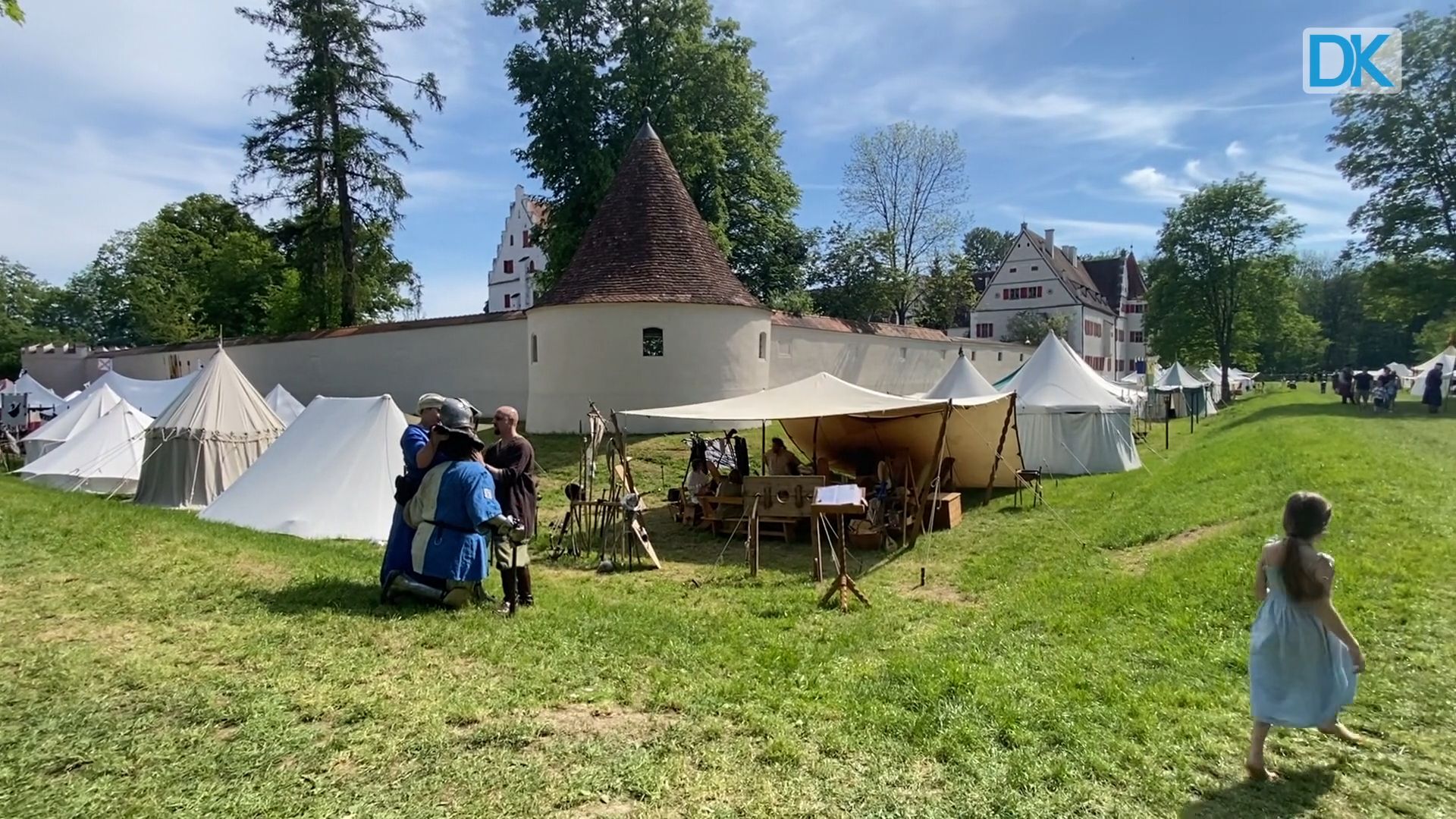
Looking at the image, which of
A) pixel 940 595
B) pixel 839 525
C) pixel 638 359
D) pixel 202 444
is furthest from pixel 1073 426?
pixel 202 444

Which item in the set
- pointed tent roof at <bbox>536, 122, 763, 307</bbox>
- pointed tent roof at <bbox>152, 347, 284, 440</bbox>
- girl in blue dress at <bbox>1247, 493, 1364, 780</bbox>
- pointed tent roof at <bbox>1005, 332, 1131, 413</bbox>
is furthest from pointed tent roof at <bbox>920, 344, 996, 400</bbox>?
girl in blue dress at <bbox>1247, 493, 1364, 780</bbox>

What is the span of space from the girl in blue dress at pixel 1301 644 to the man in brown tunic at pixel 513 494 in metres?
4.51

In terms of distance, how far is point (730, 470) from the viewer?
1139 cm

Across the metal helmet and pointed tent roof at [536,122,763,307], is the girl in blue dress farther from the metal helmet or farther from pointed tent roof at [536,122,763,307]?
pointed tent roof at [536,122,763,307]

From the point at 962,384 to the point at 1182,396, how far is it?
21.6m

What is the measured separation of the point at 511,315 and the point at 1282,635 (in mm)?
20459

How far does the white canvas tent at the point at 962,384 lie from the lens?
53.4ft

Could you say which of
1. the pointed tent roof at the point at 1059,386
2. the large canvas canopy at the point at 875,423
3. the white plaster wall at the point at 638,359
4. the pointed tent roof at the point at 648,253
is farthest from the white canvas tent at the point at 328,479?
the pointed tent roof at the point at 1059,386

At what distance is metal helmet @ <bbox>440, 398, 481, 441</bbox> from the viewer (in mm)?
5512

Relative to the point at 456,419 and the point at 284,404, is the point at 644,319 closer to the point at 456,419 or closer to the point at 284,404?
the point at 284,404

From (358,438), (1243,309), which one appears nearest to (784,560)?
(358,438)

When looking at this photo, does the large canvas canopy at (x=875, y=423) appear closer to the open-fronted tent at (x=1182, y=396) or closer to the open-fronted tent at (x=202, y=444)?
the open-fronted tent at (x=202, y=444)

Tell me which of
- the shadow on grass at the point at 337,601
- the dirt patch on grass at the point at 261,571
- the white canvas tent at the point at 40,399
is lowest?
the shadow on grass at the point at 337,601

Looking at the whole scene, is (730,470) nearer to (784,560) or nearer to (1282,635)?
(784,560)
